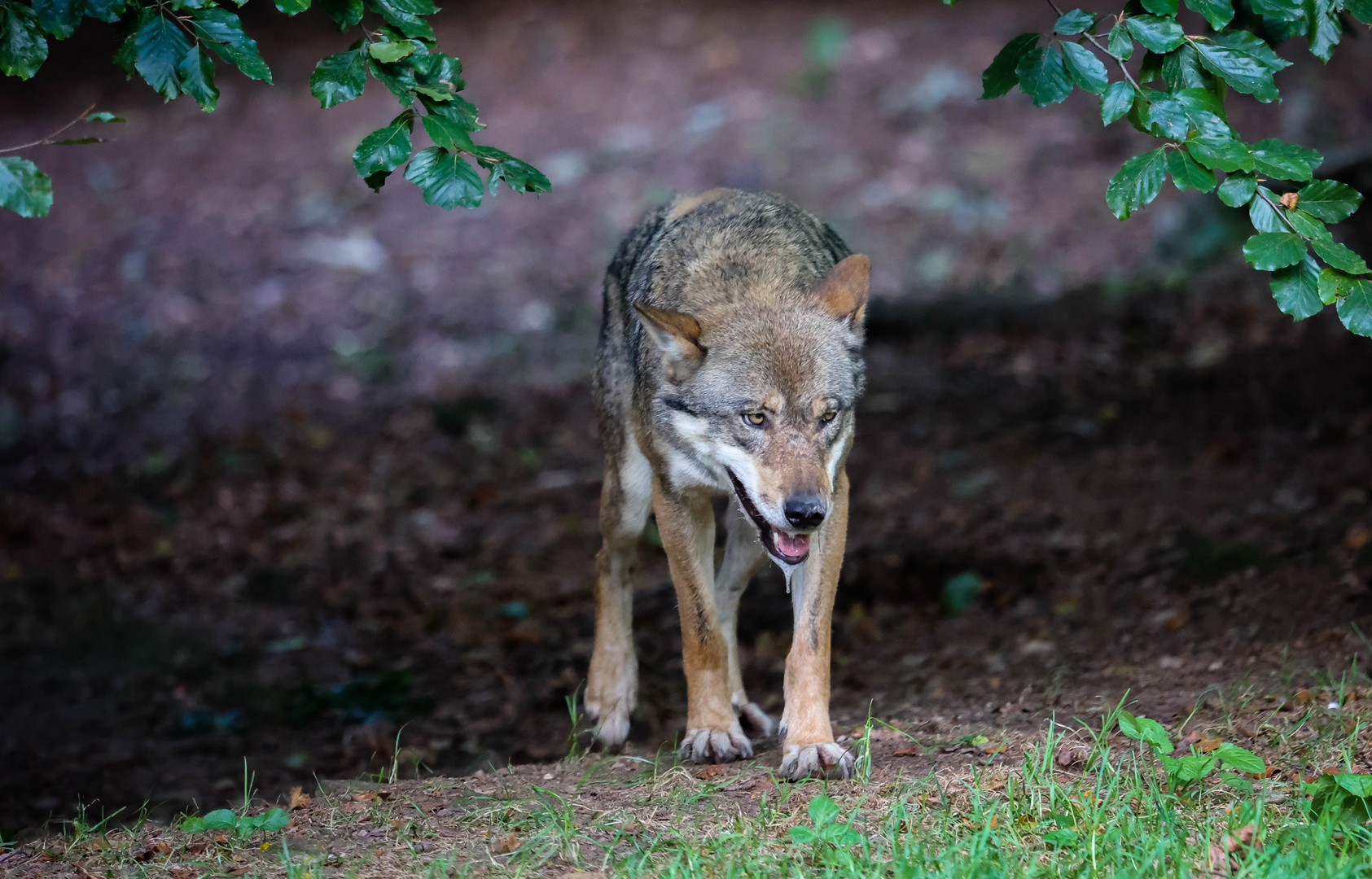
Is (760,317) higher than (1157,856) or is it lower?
higher

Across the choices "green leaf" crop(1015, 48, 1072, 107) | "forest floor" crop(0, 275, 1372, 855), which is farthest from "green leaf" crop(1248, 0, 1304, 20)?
"forest floor" crop(0, 275, 1372, 855)

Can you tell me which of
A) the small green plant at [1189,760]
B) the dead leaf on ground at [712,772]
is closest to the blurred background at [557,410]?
the dead leaf on ground at [712,772]

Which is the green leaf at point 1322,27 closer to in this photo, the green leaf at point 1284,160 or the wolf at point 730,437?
the green leaf at point 1284,160

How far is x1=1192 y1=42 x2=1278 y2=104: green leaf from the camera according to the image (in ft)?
12.4

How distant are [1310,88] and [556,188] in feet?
30.1

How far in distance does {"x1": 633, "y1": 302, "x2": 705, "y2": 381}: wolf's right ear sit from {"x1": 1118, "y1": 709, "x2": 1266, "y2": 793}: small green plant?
6.58ft

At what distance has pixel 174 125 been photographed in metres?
17.1

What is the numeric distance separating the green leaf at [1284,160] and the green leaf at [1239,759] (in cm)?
182

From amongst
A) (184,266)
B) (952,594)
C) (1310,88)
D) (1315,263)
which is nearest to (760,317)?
(1315,263)

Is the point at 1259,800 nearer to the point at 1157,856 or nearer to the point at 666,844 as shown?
the point at 1157,856

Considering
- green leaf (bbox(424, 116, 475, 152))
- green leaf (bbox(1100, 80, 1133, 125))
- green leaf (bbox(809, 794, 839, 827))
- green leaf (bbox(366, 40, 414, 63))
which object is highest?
green leaf (bbox(366, 40, 414, 63))

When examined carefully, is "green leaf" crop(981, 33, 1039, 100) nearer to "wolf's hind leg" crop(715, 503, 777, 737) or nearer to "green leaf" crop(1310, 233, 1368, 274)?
"green leaf" crop(1310, 233, 1368, 274)

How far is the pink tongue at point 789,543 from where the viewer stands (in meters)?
4.29

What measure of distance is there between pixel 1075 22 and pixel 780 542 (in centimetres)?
202
